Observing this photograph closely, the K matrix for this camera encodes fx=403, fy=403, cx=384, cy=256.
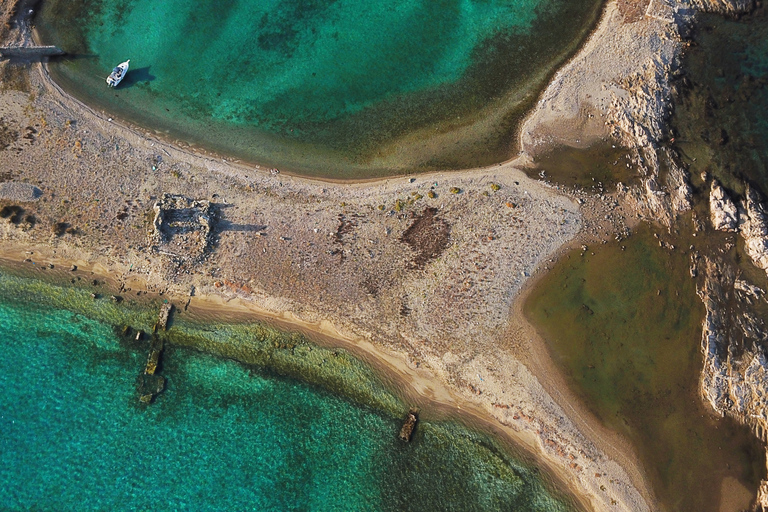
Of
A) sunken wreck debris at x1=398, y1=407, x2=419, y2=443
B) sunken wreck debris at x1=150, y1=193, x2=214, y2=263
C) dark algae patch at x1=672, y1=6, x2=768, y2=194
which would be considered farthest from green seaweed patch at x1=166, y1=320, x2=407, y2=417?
dark algae patch at x1=672, y1=6, x2=768, y2=194

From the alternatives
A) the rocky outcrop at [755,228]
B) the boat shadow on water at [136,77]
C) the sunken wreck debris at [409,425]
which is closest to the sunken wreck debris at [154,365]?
the sunken wreck debris at [409,425]

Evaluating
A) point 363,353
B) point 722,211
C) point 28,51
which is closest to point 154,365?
point 363,353

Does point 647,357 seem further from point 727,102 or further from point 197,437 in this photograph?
point 197,437

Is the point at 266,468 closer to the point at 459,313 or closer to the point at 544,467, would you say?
the point at 459,313

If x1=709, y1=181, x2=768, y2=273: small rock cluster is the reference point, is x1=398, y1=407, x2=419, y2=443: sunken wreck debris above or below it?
below

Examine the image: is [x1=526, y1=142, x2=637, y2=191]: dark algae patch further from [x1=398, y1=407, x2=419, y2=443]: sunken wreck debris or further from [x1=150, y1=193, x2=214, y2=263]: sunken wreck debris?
[x1=150, y1=193, x2=214, y2=263]: sunken wreck debris

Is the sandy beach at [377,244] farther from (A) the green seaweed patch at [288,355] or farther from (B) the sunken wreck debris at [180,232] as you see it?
(A) the green seaweed patch at [288,355]

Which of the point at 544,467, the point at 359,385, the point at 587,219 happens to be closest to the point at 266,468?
the point at 359,385
